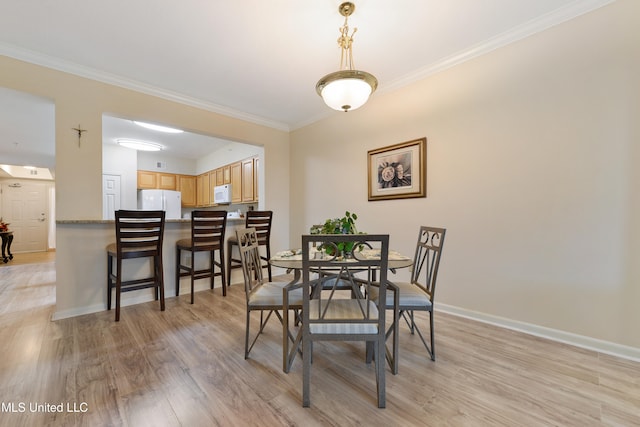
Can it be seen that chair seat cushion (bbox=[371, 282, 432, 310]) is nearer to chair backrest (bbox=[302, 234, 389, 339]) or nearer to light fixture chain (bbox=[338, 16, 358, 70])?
chair backrest (bbox=[302, 234, 389, 339])

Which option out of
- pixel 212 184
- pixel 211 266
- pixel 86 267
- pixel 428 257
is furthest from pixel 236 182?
pixel 428 257

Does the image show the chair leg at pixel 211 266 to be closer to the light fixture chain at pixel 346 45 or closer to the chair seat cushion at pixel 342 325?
the chair seat cushion at pixel 342 325

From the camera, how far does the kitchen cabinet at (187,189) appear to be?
645cm

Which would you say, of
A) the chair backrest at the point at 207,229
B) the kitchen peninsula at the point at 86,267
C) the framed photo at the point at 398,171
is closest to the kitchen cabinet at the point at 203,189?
the chair backrest at the point at 207,229

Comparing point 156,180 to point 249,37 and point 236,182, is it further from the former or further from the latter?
point 249,37

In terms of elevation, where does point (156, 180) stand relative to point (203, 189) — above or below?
above

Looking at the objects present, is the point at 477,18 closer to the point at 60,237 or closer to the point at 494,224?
the point at 494,224

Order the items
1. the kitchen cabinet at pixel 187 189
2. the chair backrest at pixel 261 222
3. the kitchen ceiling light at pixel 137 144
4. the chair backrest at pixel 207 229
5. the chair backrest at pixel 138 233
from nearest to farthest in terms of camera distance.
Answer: the chair backrest at pixel 138 233 → the chair backrest at pixel 207 229 → the chair backrest at pixel 261 222 → the kitchen ceiling light at pixel 137 144 → the kitchen cabinet at pixel 187 189

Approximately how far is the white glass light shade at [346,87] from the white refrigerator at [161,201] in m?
5.36

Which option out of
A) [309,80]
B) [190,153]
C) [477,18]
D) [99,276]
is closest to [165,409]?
[99,276]

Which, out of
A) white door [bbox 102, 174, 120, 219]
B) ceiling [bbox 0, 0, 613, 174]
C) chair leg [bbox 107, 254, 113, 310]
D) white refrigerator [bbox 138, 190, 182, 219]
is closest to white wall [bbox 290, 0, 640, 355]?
ceiling [bbox 0, 0, 613, 174]

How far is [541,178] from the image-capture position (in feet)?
6.81

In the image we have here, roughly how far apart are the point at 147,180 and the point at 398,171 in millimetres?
5712

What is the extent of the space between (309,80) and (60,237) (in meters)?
3.04
